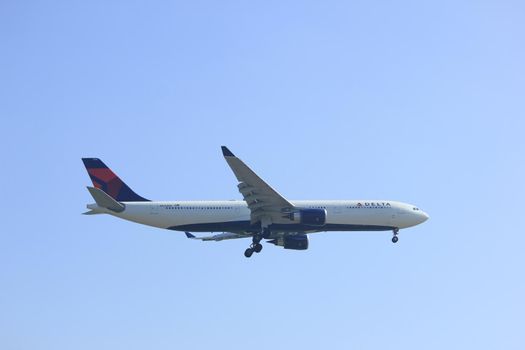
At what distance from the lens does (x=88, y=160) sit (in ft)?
237

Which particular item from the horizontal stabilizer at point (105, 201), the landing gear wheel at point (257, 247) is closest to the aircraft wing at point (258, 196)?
the landing gear wheel at point (257, 247)

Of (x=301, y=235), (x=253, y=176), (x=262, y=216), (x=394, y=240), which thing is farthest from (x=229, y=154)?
(x=394, y=240)

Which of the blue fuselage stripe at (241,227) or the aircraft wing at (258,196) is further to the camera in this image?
the blue fuselage stripe at (241,227)

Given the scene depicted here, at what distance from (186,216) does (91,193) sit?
7.89 metres

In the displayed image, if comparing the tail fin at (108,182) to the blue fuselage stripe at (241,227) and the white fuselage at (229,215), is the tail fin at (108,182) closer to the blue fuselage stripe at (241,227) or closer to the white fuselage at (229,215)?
the white fuselage at (229,215)

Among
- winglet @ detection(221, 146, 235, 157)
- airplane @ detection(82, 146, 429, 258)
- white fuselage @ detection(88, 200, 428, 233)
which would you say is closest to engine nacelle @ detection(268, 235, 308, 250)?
airplane @ detection(82, 146, 429, 258)

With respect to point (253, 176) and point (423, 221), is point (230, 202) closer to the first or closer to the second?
point (253, 176)

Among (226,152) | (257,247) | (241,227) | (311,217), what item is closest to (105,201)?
(226,152)

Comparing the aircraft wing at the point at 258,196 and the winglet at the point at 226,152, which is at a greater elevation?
the winglet at the point at 226,152

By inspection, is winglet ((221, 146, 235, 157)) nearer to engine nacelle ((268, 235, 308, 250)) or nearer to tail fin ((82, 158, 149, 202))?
tail fin ((82, 158, 149, 202))

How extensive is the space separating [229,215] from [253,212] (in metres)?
2.16

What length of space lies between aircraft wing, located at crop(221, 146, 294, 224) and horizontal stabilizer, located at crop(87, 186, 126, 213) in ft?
31.1

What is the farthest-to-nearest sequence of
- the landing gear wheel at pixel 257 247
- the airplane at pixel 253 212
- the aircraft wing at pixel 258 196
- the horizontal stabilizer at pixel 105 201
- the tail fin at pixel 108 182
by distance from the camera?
the tail fin at pixel 108 182 → the landing gear wheel at pixel 257 247 → the airplane at pixel 253 212 → the horizontal stabilizer at pixel 105 201 → the aircraft wing at pixel 258 196

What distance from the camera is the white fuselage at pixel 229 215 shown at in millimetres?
68188
